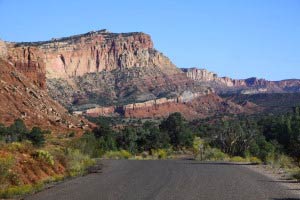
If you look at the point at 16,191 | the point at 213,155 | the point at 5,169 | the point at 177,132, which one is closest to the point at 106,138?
the point at 177,132

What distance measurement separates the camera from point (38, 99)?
371 feet

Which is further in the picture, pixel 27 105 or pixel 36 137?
pixel 27 105

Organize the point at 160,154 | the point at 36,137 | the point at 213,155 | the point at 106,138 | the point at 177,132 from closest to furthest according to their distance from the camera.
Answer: the point at 213,155, the point at 36,137, the point at 160,154, the point at 106,138, the point at 177,132

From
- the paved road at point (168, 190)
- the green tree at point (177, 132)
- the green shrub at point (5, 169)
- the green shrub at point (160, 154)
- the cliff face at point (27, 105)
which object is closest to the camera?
the paved road at point (168, 190)

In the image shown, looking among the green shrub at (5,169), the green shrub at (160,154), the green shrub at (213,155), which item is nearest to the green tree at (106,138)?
the green shrub at (160,154)

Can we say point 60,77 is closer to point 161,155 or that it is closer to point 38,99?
point 38,99

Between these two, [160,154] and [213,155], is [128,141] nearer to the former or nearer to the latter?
[160,154]

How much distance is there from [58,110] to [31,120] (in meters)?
18.9

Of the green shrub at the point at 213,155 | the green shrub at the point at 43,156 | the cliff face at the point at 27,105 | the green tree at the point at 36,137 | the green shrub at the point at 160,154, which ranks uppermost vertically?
the cliff face at the point at 27,105

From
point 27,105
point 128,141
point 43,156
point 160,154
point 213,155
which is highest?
point 27,105

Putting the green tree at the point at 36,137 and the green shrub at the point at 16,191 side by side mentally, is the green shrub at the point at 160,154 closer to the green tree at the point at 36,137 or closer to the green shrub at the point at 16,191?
the green tree at the point at 36,137

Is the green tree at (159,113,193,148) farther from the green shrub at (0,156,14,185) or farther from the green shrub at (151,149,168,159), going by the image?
the green shrub at (0,156,14,185)

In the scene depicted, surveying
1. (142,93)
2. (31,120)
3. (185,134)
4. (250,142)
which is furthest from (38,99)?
(142,93)

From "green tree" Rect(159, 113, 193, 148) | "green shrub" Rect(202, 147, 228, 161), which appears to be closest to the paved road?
"green shrub" Rect(202, 147, 228, 161)
